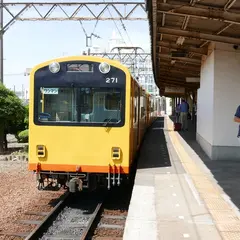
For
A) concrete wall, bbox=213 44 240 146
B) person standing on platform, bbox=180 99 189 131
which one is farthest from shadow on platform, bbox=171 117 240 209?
person standing on platform, bbox=180 99 189 131

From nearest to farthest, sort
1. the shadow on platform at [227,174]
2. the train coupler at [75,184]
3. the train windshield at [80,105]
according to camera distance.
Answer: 1. the shadow on platform at [227,174]
2. the train coupler at [75,184]
3. the train windshield at [80,105]

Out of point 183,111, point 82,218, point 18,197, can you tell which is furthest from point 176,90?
point 82,218

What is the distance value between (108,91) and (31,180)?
13.5 feet

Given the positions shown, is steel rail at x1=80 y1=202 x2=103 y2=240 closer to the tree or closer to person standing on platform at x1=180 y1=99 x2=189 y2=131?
the tree

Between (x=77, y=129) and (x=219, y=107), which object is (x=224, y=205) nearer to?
(x=77, y=129)

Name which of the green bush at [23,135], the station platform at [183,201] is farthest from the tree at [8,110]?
the station platform at [183,201]

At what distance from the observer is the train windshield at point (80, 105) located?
793cm

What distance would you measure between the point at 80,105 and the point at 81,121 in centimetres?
30

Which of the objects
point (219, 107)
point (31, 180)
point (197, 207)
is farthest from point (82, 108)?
point (219, 107)

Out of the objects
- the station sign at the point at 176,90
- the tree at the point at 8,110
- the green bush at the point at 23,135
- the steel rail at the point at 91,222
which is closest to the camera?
the steel rail at the point at 91,222

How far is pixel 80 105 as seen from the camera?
314 inches

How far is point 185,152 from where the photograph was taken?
43.1 feet

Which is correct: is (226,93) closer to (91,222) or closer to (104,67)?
(104,67)

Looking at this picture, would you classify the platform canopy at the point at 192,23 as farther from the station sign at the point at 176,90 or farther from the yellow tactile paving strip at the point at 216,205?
the station sign at the point at 176,90
